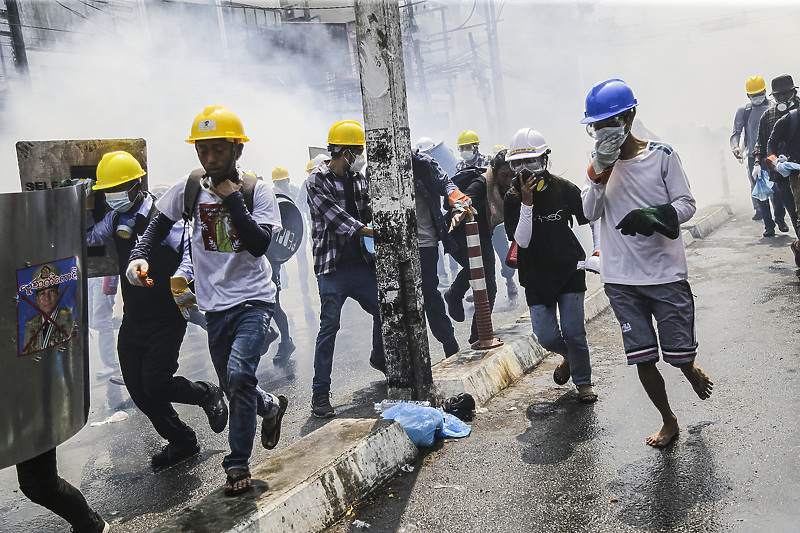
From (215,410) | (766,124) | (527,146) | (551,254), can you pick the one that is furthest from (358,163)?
(766,124)

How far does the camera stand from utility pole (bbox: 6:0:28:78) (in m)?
14.5

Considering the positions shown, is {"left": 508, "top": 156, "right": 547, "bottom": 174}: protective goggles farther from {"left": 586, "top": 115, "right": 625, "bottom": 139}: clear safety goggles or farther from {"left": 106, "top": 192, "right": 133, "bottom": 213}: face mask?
{"left": 106, "top": 192, "right": 133, "bottom": 213}: face mask

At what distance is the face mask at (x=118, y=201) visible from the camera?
470 centimetres

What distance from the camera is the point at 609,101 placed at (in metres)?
3.75

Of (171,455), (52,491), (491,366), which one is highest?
(52,491)

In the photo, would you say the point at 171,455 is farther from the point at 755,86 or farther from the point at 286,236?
the point at 755,86

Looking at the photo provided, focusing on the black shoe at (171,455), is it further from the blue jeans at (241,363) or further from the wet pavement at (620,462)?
the wet pavement at (620,462)

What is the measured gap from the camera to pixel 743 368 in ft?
16.6

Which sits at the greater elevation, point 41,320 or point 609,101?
point 609,101

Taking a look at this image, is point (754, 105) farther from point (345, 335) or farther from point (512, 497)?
point (512, 497)

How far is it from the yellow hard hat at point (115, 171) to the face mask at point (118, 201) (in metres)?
0.06

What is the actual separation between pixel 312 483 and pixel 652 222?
2.00 metres

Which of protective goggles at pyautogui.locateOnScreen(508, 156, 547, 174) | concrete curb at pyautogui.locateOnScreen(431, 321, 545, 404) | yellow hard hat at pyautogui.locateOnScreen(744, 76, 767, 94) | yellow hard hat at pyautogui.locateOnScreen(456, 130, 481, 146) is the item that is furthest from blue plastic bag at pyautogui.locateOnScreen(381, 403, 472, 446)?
yellow hard hat at pyautogui.locateOnScreen(744, 76, 767, 94)

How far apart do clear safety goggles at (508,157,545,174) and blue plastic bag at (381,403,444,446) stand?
1637 millimetres
